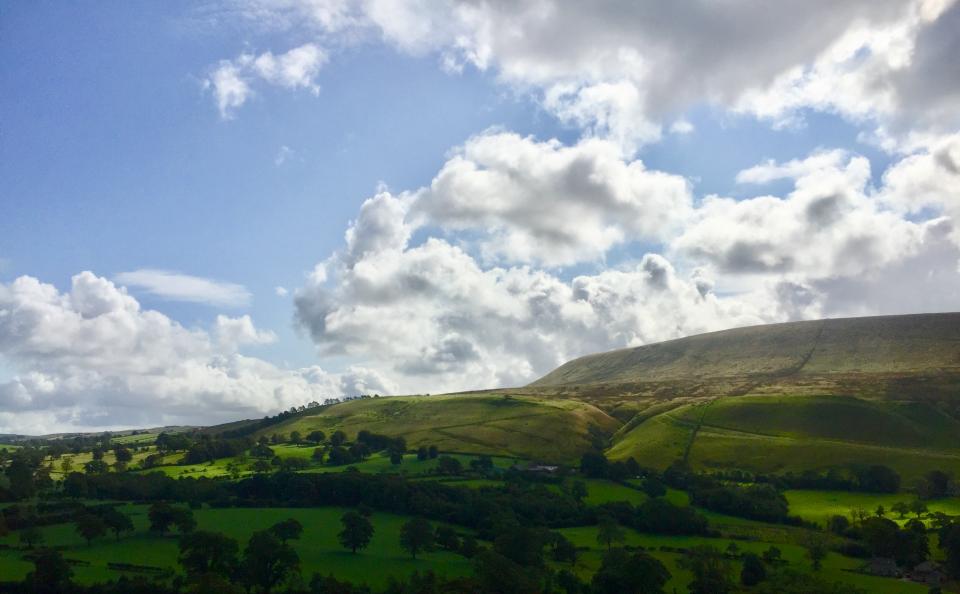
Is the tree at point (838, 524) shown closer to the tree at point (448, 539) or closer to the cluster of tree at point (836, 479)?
the cluster of tree at point (836, 479)

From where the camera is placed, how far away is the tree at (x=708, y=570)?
4240 inches

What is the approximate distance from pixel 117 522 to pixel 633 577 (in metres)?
96.5

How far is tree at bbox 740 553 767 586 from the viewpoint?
113 meters

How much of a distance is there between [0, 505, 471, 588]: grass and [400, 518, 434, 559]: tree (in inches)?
64.1

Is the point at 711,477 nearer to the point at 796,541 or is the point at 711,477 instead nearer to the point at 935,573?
the point at 796,541

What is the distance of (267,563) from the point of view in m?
111

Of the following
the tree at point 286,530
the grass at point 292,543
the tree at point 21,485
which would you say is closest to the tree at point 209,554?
the grass at point 292,543

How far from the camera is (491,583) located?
342ft

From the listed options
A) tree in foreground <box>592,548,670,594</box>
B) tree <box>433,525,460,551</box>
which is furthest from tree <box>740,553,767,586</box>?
tree <box>433,525,460,551</box>

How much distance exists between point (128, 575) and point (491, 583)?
56.1 m

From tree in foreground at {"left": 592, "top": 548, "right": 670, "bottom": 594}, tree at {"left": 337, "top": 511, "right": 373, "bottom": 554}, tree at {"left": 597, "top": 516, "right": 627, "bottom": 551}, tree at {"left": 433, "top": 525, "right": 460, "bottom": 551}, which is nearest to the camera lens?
tree in foreground at {"left": 592, "top": 548, "right": 670, "bottom": 594}

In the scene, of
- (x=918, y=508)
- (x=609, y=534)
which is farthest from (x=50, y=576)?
(x=918, y=508)

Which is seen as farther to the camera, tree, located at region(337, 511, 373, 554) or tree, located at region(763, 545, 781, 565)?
tree, located at region(337, 511, 373, 554)

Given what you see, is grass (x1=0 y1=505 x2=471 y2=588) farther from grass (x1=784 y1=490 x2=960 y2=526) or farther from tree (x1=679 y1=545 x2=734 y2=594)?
grass (x1=784 y1=490 x2=960 y2=526)
